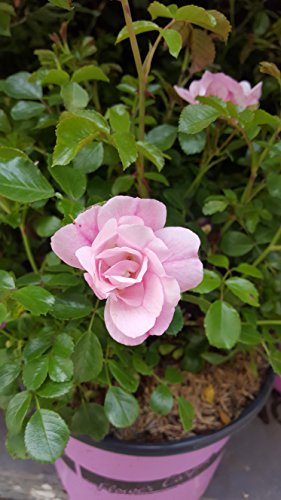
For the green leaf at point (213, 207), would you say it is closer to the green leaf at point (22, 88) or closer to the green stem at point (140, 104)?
the green stem at point (140, 104)

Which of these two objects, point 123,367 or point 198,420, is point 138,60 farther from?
point 198,420

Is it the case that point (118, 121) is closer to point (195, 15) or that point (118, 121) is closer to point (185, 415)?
point (195, 15)

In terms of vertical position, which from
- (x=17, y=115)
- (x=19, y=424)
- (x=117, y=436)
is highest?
(x=17, y=115)

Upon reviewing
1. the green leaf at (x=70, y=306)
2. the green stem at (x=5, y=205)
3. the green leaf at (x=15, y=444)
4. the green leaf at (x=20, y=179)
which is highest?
the green leaf at (x=20, y=179)

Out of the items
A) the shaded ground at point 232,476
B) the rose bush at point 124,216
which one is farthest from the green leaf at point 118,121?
the shaded ground at point 232,476

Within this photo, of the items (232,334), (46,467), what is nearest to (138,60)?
(232,334)
